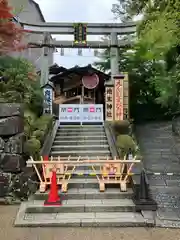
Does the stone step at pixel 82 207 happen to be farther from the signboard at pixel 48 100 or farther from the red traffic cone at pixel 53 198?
the signboard at pixel 48 100

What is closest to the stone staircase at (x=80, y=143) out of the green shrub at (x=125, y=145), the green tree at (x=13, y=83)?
the green shrub at (x=125, y=145)

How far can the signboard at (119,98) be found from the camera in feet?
39.9

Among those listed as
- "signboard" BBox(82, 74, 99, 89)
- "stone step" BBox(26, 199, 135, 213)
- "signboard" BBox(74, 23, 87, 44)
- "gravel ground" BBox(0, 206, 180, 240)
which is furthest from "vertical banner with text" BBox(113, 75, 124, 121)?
"gravel ground" BBox(0, 206, 180, 240)

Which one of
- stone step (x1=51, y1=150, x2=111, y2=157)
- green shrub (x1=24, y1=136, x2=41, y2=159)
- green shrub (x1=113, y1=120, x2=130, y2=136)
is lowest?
stone step (x1=51, y1=150, x2=111, y2=157)

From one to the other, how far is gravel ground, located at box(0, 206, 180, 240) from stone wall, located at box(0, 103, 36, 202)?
1.41 m

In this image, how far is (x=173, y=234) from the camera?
15.7ft

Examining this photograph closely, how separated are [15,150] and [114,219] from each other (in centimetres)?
299

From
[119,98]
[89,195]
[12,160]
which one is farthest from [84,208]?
[119,98]

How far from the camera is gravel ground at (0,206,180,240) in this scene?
15.3 feet

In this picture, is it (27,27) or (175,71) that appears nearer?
(175,71)

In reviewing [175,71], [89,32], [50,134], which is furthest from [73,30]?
[175,71]

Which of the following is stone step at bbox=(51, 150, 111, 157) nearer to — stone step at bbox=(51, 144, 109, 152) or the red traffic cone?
stone step at bbox=(51, 144, 109, 152)

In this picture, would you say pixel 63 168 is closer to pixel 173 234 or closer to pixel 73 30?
pixel 173 234

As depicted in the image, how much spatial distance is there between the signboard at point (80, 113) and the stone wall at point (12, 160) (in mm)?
6096
